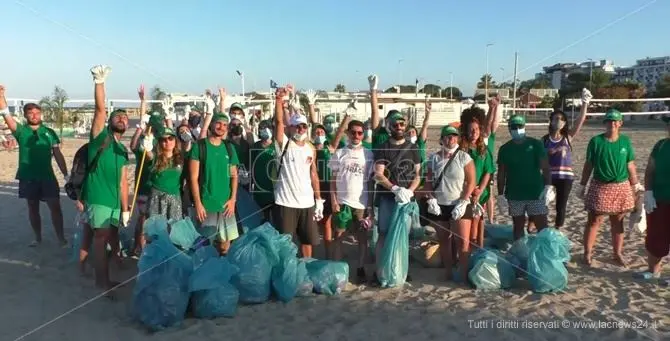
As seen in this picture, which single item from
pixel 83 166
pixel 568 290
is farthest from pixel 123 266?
pixel 568 290

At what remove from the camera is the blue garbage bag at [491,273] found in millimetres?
4926

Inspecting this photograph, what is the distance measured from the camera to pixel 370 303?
4.67 meters

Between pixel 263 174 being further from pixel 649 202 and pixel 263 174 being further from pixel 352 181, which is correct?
pixel 649 202

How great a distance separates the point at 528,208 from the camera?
5.51m

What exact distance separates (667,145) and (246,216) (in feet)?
14.8

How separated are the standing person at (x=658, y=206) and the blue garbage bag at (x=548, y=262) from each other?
104 cm

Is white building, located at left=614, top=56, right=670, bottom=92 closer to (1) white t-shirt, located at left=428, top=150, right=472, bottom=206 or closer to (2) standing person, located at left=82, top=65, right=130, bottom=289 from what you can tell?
(1) white t-shirt, located at left=428, top=150, right=472, bottom=206

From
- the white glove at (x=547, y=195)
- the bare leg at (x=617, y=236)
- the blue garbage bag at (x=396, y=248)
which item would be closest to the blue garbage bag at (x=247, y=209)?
the blue garbage bag at (x=396, y=248)

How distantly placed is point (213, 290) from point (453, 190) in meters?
2.44

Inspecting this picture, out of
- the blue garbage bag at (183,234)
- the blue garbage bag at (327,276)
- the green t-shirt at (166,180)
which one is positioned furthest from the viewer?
the green t-shirt at (166,180)

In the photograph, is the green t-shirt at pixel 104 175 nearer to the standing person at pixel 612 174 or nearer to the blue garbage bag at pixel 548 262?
the blue garbage bag at pixel 548 262

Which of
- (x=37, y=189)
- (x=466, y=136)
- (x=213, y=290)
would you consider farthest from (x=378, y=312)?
(x=37, y=189)

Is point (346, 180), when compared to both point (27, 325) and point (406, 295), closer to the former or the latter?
point (406, 295)

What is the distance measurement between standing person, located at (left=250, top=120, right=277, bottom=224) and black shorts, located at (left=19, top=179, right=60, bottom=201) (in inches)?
98.5
